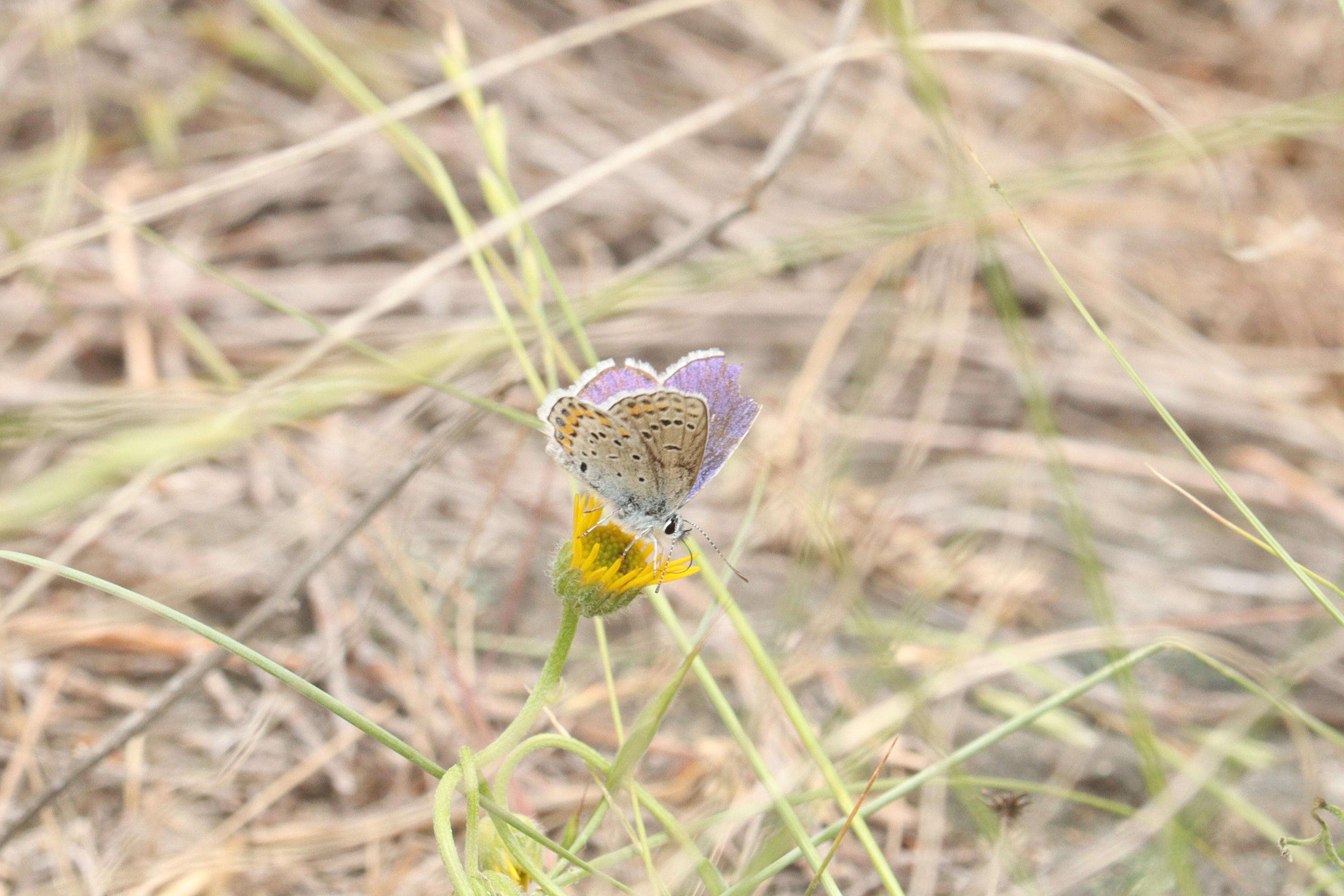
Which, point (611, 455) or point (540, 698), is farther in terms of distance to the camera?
point (611, 455)

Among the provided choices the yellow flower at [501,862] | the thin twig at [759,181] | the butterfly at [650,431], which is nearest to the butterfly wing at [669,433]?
the butterfly at [650,431]

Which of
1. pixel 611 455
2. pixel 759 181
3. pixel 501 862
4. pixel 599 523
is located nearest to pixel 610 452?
pixel 611 455

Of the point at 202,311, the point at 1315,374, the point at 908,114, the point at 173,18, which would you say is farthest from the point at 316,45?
the point at 1315,374

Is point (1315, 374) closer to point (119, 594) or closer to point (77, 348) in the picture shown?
point (119, 594)

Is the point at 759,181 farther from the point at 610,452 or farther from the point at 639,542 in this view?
the point at 639,542

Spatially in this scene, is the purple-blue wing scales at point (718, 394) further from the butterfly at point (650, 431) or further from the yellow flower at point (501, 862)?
the yellow flower at point (501, 862)

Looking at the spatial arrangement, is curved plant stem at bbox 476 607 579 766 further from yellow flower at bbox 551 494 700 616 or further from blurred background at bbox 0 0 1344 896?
blurred background at bbox 0 0 1344 896
